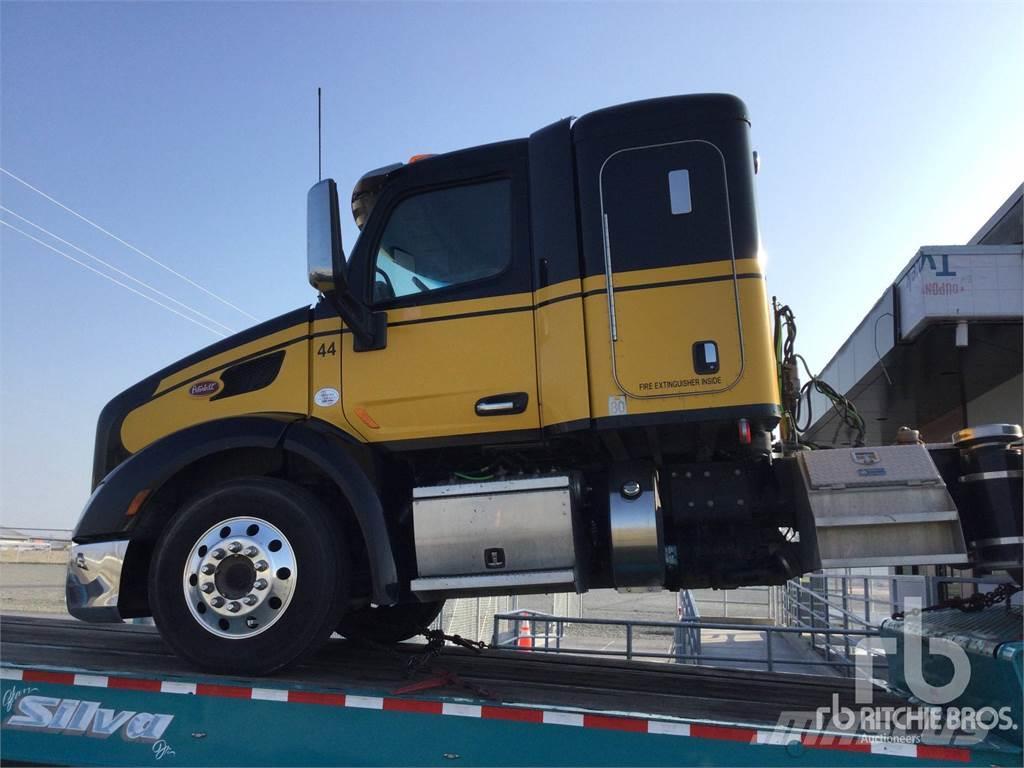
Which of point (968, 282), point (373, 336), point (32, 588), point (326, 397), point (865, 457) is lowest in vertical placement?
point (32, 588)

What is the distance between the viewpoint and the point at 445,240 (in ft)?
15.6

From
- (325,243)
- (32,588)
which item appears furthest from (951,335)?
(32,588)

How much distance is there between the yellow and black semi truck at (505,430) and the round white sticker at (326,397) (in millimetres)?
12

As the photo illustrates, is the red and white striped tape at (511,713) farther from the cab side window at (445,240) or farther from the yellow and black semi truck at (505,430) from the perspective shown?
the cab side window at (445,240)

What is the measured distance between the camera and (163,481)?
452cm

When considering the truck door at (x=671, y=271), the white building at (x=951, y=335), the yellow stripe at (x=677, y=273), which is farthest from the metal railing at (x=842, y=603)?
the yellow stripe at (x=677, y=273)

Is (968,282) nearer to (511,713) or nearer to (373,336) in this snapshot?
(373,336)

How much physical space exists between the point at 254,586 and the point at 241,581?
0.10 metres

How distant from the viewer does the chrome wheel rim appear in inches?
164

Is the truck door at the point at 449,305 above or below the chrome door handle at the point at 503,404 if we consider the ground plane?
above

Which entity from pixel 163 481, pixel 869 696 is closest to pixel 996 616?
pixel 869 696

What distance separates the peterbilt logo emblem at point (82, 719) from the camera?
141 inches

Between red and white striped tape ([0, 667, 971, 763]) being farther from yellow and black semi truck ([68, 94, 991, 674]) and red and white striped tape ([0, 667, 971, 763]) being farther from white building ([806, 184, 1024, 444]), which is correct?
white building ([806, 184, 1024, 444])

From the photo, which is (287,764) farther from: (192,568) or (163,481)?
(163,481)
